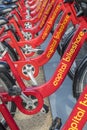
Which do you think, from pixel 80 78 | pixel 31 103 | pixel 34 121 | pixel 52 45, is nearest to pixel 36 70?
pixel 52 45

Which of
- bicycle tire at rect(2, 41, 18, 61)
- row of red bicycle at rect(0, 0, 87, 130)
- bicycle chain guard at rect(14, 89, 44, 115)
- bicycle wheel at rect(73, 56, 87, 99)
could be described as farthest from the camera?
bicycle tire at rect(2, 41, 18, 61)

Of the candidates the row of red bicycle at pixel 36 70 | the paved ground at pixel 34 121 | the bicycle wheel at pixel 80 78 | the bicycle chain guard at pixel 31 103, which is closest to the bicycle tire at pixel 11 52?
the row of red bicycle at pixel 36 70

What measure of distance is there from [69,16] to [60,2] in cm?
53

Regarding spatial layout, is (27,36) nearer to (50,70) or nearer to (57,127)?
(50,70)

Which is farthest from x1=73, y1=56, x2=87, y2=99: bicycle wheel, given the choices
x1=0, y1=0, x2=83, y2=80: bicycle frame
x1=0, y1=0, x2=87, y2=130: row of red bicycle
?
x1=0, y1=0, x2=83, y2=80: bicycle frame

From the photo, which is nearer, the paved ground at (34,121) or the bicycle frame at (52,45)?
the paved ground at (34,121)

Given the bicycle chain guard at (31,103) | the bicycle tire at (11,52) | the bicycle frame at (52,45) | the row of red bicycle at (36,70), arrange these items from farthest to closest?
the bicycle tire at (11,52) < the bicycle frame at (52,45) < the bicycle chain guard at (31,103) < the row of red bicycle at (36,70)

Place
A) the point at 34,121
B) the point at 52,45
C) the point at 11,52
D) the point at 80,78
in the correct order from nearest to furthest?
the point at 80,78
the point at 34,121
the point at 52,45
the point at 11,52

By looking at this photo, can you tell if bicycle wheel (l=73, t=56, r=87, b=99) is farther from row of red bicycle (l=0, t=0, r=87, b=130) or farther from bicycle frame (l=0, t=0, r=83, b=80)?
bicycle frame (l=0, t=0, r=83, b=80)

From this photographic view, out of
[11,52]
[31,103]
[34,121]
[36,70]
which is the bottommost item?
[34,121]

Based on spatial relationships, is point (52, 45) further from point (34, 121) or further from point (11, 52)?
point (34, 121)

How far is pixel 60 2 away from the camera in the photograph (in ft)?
13.0

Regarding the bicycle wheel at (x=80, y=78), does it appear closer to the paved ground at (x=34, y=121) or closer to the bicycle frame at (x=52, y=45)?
the paved ground at (x=34, y=121)

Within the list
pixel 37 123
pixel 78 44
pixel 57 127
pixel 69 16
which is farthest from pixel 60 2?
pixel 57 127
